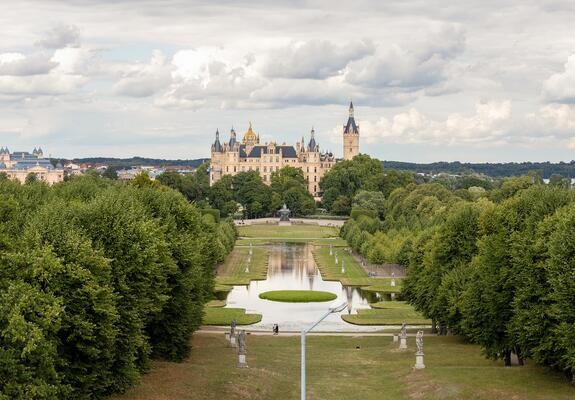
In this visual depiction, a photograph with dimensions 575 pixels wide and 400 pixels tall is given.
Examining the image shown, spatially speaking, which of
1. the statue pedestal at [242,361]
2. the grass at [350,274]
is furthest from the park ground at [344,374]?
the grass at [350,274]

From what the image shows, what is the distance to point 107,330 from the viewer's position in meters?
32.1

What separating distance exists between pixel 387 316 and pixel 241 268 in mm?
39060

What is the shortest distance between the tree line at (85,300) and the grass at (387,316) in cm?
2103

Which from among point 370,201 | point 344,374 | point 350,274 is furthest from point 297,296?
point 370,201

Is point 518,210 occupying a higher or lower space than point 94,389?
higher

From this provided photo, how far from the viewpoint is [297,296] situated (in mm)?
80062

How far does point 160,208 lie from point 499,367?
2106cm

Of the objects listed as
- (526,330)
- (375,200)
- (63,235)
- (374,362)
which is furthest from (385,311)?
(375,200)

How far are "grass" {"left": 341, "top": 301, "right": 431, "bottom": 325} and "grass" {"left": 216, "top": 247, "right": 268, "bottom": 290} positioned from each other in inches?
847

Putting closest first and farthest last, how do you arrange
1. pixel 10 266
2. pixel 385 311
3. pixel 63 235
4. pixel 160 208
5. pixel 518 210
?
1. pixel 10 266
2. pixel 63 235
3. pixel 518 210
4. pixel 160 208
5. pixel 385 311

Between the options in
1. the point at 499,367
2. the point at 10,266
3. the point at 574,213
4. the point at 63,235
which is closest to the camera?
the point at 10,266

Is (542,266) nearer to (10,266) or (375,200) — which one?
(10,266)

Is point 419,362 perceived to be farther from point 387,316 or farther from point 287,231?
point 287,231

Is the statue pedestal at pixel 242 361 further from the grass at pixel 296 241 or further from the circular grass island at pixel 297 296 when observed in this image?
the grass at pixel 296 241
